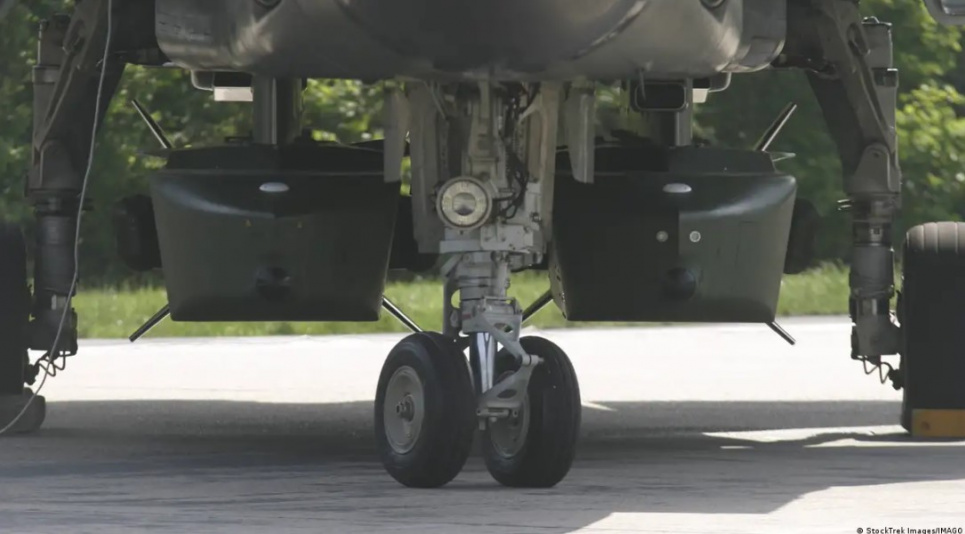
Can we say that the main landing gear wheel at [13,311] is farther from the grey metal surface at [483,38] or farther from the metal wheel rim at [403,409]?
the metal wheel rim at [403,409]

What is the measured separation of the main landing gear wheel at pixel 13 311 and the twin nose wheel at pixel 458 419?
2933mm

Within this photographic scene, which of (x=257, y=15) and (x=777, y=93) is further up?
(x=257, y=15)

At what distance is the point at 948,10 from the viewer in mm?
12164

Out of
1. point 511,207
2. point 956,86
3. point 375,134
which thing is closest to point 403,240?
point 511,207

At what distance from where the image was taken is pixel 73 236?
12836mm

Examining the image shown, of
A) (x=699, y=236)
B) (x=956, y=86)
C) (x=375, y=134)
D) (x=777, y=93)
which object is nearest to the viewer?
(x=699, y=236)

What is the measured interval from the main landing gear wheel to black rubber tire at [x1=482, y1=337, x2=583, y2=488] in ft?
10.9

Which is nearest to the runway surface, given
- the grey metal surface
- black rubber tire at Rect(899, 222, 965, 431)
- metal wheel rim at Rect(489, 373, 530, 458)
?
metal wheel rim at Rect(489, 373, 530, 458)

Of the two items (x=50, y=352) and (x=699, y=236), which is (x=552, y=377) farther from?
(x=50, y=352)

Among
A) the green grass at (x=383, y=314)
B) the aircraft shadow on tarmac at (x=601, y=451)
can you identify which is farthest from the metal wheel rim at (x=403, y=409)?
the green grass at (x=383, y=314)

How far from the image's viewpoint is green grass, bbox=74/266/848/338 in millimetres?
24094

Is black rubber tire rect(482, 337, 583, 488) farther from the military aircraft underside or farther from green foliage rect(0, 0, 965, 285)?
green foliage rect(0, 0, 965, 285)

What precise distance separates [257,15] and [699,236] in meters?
2.37

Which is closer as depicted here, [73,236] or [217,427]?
[73,236]
